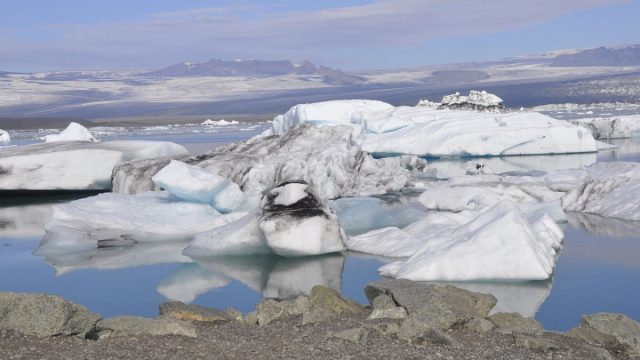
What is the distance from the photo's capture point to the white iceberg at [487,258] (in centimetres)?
666

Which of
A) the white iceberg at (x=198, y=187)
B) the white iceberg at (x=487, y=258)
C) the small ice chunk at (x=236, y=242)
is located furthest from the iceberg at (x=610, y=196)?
the small ice chunk at (x=236, y=242)

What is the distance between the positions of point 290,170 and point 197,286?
16.7ft

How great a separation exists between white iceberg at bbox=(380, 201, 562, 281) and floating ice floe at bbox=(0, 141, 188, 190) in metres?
7.77

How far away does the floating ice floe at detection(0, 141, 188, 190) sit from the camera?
43.3 ft

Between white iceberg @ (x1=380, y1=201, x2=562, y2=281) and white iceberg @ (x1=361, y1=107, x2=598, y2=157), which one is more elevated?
white iceberg @ (x1=380, y1=201, x2=562, y2=281)

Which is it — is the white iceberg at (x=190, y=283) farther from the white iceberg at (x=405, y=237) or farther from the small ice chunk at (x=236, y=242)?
the white iceberg at (x=405, y=237)

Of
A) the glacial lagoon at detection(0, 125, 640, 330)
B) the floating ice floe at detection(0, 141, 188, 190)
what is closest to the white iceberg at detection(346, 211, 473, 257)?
the glacial lagoon at detection(0, 125, 640, 330)

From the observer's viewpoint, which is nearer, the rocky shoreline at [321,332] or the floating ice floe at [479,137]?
the rocky shoreline at [321,332]

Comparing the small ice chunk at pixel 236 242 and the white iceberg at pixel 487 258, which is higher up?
Answer: the white iceberg at pixel 487 258

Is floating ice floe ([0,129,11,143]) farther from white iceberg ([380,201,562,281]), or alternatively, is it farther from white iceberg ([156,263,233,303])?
white iceberg ([380,201,562,281])

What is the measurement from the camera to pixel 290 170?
1184 centimetres

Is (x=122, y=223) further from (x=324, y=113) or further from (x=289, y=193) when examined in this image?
(x=324, y=113)

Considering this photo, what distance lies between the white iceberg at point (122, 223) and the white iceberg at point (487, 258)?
283 cm

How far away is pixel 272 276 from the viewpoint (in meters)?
7.27
